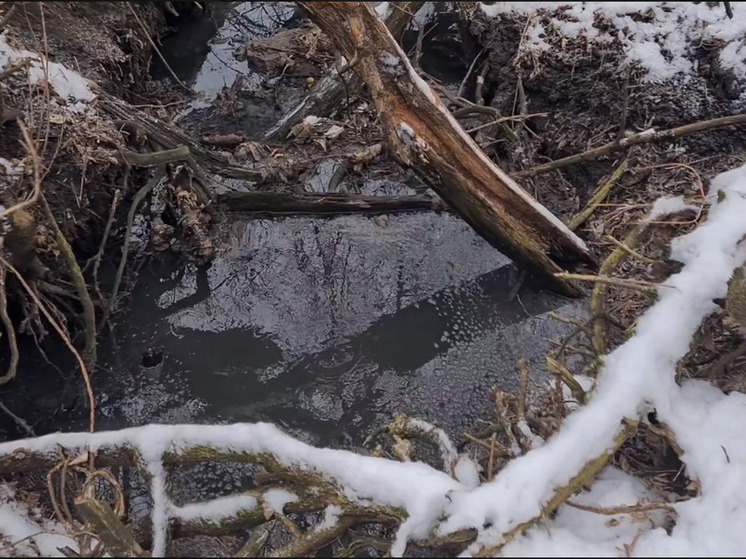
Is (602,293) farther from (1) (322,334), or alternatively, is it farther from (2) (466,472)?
(1) (322,334)

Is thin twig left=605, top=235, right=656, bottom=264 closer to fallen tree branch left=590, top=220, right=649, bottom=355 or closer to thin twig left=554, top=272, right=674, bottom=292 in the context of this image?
fallen tree branch left=590, top=220, right=649, bottom=355

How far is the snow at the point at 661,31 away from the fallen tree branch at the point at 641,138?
420 millimetres

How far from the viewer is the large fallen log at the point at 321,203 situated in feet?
12.0

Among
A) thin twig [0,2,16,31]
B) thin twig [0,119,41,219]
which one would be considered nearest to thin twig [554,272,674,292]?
thin twig [0,119,41,219]

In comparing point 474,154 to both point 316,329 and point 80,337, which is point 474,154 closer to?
point 316,329

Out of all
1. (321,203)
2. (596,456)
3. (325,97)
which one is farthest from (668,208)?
(325,97)

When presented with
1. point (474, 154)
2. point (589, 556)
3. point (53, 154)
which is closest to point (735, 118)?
point (474, 154)

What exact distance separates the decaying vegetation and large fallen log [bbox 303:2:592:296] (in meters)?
0.01

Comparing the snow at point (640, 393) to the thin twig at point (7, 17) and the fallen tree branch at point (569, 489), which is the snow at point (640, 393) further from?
the thin twig at point (7, 17)

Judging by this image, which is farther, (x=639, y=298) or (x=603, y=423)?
(x=639, y=298)

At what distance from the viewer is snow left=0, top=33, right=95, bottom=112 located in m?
2.98

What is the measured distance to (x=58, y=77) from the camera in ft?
10.3

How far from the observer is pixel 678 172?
349 cm

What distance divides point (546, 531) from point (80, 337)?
9.05 feet
